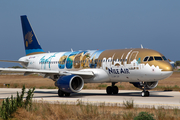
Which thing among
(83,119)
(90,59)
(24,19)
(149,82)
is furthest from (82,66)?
(83,119)

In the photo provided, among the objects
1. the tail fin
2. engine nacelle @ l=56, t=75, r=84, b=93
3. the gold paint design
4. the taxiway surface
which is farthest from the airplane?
the gold paint design

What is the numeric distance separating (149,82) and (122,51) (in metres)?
3.45

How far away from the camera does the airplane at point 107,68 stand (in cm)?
2198

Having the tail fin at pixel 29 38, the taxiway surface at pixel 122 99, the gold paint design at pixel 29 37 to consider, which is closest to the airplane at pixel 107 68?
the taxiway surface at pixel 122 99

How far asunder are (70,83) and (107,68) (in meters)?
3.58

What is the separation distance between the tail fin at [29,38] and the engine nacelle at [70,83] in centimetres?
1068

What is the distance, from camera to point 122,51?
24.2 meters

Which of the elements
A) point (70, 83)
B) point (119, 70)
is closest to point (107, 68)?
point (119, 70)

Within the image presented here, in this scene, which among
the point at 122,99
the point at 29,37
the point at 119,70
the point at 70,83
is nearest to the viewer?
the point at 122,99

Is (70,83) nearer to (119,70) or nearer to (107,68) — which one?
(107,68)

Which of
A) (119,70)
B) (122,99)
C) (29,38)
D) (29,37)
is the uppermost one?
(29,37)

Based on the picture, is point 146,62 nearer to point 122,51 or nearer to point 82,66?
point 122,51

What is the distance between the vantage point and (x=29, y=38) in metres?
33.5

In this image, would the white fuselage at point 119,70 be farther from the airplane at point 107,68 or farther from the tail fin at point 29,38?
the tail fin at point 29,38
